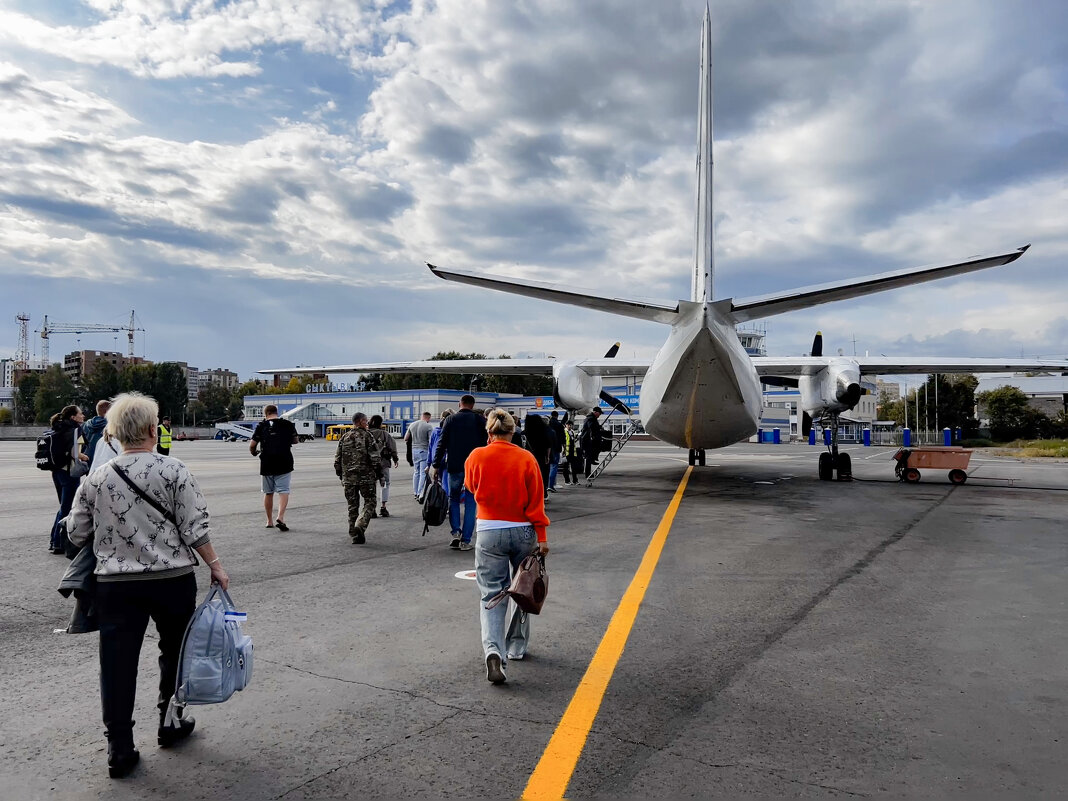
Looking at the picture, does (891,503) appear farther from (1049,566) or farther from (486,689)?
(486,689)

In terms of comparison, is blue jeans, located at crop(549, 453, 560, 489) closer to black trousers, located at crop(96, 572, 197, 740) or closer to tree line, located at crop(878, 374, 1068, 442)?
black trousers, located at crop(96, 572, 197, 740)

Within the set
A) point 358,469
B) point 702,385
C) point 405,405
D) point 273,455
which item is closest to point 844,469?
point 702,385

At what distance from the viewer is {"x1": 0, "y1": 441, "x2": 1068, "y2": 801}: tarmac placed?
10.4ft

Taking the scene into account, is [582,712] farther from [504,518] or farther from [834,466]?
[834,466]

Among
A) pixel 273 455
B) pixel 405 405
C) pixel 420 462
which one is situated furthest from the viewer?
pixel 405 405

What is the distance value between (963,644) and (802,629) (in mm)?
1088

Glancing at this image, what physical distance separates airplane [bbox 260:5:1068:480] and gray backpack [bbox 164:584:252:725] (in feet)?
22.3

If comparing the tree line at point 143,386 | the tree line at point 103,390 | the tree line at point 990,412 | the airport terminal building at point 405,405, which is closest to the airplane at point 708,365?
the airport terminal building at point 405,405

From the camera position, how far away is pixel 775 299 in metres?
10.2

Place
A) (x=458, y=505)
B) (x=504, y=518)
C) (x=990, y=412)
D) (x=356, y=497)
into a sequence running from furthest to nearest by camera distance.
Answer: (x=990, y=412), (x=356, y=497), (x=458, y=505), (x=504, y=518)

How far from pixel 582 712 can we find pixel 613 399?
56.7 ft

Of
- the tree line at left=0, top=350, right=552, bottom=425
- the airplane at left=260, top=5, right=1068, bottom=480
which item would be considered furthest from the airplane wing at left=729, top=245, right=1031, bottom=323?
the tree line at left=0, top=350, right=552, bottom=425

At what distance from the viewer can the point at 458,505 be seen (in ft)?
29.6

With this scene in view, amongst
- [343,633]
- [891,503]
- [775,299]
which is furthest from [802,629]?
[891,503]
